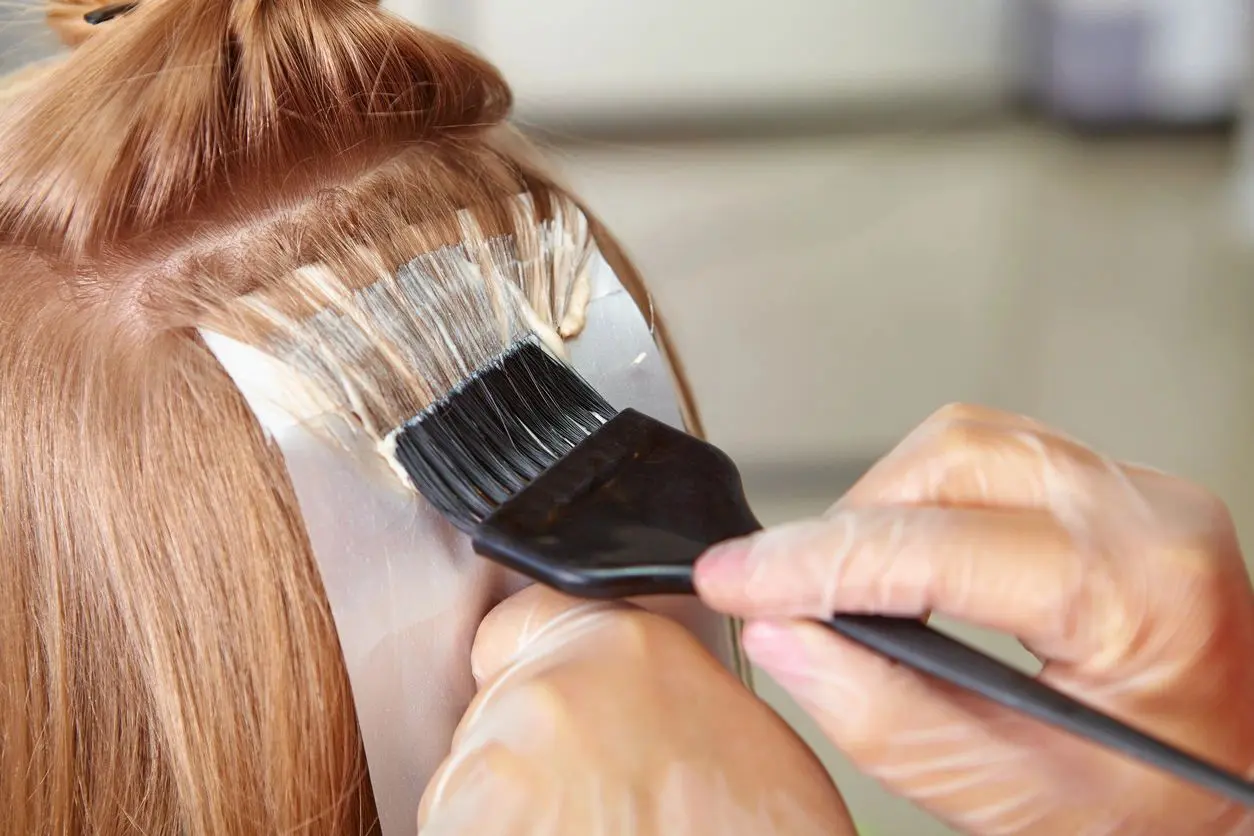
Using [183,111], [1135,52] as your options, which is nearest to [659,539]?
[183,111]

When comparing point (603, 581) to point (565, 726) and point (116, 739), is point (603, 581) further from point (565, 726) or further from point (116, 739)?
point (116, 739)

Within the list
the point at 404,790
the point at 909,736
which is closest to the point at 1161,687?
the point at 909,736

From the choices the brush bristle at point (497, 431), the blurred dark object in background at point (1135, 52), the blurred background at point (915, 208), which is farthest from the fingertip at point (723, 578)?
the blurred dark object in background at point (1135, 52)

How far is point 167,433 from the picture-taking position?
1.55 ft

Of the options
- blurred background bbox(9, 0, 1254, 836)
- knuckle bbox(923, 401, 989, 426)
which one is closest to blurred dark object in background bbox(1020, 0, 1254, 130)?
blurred background bbox(9, 0, 1254, 836)

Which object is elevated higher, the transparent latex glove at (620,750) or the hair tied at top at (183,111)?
the hair tied at top at (183,111)

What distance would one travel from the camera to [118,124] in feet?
1.67

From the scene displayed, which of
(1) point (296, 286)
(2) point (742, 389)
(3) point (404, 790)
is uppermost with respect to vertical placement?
(1) point (296, 286)

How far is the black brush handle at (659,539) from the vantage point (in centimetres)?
36

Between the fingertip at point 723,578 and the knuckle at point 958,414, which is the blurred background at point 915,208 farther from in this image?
the fingertip at point 723,578

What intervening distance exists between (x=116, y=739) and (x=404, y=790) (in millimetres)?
158

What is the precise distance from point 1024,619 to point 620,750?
7.7 inches

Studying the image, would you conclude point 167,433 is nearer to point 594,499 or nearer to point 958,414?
point 594,499

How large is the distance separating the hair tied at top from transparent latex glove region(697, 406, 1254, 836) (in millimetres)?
346
